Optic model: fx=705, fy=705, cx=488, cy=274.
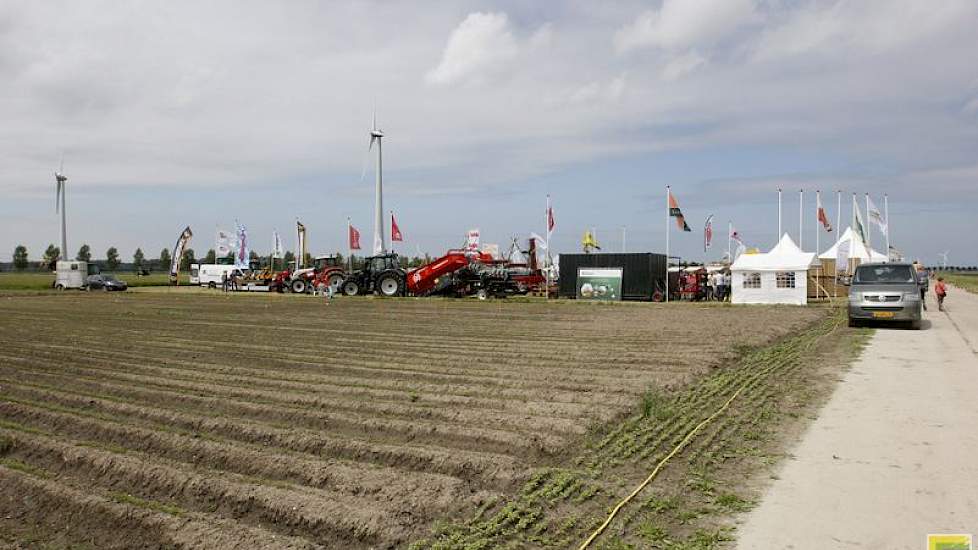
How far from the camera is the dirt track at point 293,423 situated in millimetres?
4863

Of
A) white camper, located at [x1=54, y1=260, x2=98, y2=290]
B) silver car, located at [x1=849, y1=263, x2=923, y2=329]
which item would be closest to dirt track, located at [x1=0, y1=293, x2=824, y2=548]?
silver car, located at [x1=849, y1=263, x2=923, y2=329]

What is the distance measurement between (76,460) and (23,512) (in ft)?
3.64

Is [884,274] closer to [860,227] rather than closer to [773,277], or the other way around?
[773,277]

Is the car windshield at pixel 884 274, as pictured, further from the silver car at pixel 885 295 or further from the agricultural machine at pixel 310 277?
the agricultural machine at pixel 310 277

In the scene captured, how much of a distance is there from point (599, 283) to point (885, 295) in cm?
1874

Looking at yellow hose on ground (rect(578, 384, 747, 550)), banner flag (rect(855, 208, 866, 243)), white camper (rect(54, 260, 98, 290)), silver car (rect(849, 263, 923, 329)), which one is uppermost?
banner flag (rect(855, 208, 866, 243))

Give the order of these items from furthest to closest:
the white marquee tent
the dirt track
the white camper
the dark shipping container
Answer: the white camper < the dark shipping container < the white marquee tent < the dirt track

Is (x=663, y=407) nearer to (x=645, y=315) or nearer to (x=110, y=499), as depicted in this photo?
(x=110, y=499)

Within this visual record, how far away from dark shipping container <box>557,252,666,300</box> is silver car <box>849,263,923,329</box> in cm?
1609

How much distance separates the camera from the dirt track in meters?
4.86

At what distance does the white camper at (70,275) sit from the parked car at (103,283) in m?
0.72

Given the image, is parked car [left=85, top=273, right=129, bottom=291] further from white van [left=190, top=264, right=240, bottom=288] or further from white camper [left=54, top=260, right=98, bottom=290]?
white van [left=190, top=264, right=240, bottom=288]

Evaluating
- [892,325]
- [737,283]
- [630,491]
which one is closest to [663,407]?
[630,491]

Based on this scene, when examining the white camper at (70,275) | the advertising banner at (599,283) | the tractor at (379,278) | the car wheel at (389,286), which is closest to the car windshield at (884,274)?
the advertising banner at (599,283)
